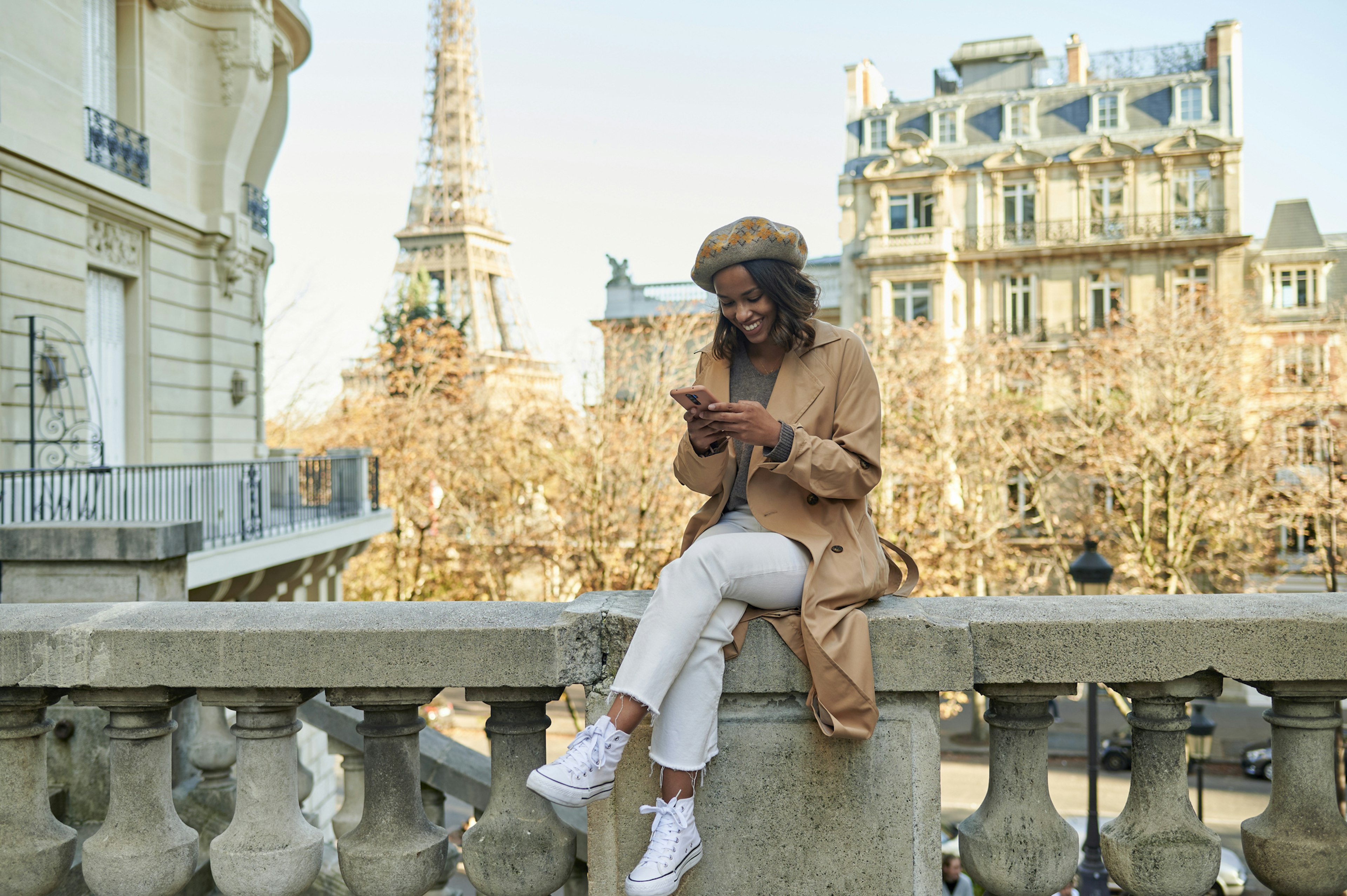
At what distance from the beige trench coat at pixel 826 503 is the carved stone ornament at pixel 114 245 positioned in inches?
515

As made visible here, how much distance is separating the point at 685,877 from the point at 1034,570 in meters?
26.0

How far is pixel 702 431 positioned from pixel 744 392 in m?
0.28

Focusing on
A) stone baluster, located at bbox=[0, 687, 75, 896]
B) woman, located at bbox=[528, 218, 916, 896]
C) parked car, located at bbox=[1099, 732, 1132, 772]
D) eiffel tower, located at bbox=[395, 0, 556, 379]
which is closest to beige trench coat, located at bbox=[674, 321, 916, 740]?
woman, located at bbox=[528, 218, 916, 896]

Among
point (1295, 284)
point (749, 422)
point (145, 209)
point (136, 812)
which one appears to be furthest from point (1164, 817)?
point (1295, 284)

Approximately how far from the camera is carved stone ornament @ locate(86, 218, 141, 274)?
13352 mm

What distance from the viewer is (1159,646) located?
8.06 ft

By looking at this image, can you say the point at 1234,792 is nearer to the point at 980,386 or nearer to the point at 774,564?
the point at 980,386

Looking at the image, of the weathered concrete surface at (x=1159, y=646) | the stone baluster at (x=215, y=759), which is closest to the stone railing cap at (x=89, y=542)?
the stone baluster at (x=215, y=759)

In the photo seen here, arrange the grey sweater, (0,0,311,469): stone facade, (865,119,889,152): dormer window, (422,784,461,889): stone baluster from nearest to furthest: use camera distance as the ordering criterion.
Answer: the grey sweater < (422,784,461,889): stone baluster < (0,0,311,469): stone facade < (865,119,889,152): dormer window

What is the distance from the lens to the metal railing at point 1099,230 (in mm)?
34938

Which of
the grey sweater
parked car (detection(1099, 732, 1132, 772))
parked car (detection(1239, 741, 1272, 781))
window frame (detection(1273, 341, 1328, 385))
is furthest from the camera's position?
window frame (detection(1273, 341, 1328, 385))

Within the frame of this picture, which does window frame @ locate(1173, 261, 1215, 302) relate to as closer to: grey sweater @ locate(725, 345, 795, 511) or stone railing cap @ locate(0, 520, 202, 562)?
grey sweater @ locate(725, 345, 795, 511)

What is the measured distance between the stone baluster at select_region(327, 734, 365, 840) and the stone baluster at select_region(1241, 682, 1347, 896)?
3182 mm

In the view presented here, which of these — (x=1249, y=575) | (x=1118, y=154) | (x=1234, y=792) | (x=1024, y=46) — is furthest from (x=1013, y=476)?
(x=1024, y=46)
